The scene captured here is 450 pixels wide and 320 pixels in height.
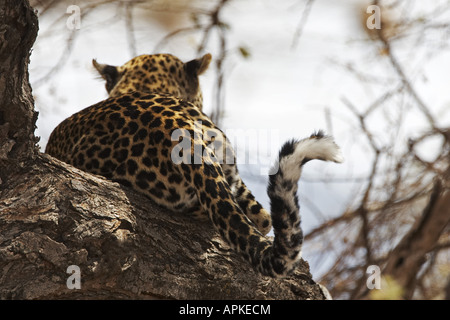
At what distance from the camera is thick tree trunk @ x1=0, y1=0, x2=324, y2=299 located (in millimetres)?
3562

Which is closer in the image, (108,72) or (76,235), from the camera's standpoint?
(76,235)

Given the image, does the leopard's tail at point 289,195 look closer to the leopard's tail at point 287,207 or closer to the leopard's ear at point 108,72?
the leopard's tail at point 287,207

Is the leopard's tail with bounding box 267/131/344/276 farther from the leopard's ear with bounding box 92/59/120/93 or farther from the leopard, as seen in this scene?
the leopard's ear with bounding box 92/59/120/93

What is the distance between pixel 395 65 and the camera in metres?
7.84

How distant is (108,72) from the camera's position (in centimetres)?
656

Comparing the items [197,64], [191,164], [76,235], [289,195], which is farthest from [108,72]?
[289,195]

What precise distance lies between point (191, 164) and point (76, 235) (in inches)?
→ 32.8

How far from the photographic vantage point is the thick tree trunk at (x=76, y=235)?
356 centimetres

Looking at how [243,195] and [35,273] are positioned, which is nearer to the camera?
[35,273]

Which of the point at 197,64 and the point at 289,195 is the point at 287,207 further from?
the point at 197,64

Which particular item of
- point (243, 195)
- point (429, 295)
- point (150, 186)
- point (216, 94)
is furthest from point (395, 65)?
point (150, 186)

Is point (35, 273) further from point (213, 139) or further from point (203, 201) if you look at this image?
point (213, 139)

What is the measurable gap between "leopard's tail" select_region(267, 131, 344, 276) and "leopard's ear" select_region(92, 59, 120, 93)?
3.25 metres
